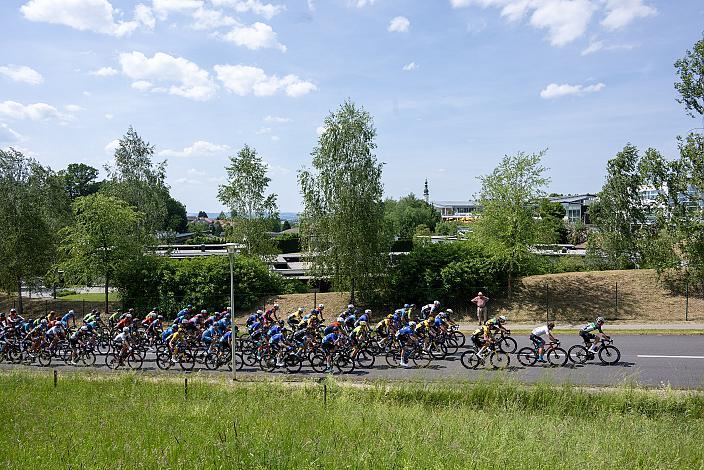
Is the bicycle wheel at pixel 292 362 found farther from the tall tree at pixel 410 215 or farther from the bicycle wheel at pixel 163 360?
the tall tree at pixel 410 215

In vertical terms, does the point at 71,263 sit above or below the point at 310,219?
below

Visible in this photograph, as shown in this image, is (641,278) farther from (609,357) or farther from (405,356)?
(405,356)

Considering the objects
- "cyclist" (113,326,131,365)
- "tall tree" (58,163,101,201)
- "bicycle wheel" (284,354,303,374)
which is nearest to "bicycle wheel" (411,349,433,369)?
"bicycle wheel" (284,354,303,374)

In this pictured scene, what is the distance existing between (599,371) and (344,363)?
296 inches

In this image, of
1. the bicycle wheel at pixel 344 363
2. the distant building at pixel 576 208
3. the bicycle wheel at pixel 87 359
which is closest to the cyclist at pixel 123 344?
the bicycle wheel at pixel 87 359

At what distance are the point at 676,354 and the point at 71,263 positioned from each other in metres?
28.9

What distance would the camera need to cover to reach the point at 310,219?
2728cm

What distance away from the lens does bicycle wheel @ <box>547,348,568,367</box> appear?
54.5ft

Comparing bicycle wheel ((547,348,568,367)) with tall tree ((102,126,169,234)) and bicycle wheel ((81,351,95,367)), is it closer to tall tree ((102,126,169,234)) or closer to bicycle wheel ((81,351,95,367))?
bicycle wheel ((81,351,95,367))

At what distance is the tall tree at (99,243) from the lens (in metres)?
29.9

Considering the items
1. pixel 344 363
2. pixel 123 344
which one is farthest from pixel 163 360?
pixel 344 363

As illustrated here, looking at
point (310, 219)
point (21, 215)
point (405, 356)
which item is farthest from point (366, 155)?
point (21, 215)

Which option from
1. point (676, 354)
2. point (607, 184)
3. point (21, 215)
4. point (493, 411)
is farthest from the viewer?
point (607, 184)

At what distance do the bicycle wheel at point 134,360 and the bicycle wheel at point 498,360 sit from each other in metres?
11.9
